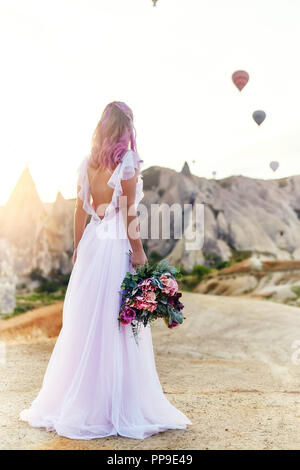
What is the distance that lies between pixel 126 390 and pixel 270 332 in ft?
28.1

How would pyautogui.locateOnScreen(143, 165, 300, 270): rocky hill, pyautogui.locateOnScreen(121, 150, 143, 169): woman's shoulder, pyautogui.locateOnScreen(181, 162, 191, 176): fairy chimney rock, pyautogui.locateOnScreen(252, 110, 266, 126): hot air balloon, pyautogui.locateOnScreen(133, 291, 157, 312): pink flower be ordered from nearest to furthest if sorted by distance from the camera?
1. pyautogui.locateOnScreen(133, 291, 157, 312): pink flower
2. pyautogui.locateOnScreen(121, 150, 143, 169): woman's shoulder
3. pyautogui.locateOnScreen(252, 110, 266, 126): hot air balloon
4. pyautogui.locateOnScreen(143, 165, 300, 270): rocky hill
5. pyautogui.locateOnScreen(181, 162, 191, 176): fairy chimney rock

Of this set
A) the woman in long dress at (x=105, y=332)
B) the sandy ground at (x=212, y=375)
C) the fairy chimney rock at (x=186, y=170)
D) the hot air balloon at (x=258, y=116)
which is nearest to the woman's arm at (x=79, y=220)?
the woman in long dress at (x=105, y=332)

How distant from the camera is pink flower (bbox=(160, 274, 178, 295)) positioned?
462cm

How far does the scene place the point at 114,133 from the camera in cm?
475

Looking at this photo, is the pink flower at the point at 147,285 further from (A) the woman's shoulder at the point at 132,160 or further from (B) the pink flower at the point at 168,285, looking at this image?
(A) the woman's shoulder at the point at 132,160

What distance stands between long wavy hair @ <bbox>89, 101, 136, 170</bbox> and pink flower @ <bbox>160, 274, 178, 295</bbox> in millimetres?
1139

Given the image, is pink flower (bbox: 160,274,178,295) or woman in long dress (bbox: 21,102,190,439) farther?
woman in long dress (bbox: 21,102,190,439)

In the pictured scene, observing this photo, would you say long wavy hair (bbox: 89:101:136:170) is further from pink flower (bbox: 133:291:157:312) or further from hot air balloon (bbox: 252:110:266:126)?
hot air balloon (bbox: 252:110:266:126)

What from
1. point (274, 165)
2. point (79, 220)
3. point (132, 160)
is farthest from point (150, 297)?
point (274, 165)

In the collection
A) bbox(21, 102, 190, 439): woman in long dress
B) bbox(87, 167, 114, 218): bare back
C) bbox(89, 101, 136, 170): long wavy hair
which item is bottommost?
bbox(21, 102, 190, 439): woman in long dress

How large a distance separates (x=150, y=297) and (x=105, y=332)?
61cm

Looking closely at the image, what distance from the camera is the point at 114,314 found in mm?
4836

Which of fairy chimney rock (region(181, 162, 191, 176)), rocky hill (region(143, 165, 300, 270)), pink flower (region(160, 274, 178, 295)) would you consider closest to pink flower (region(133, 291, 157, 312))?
pink flower (region(160, 274, 178, 295))

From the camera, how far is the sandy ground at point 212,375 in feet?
15.6
